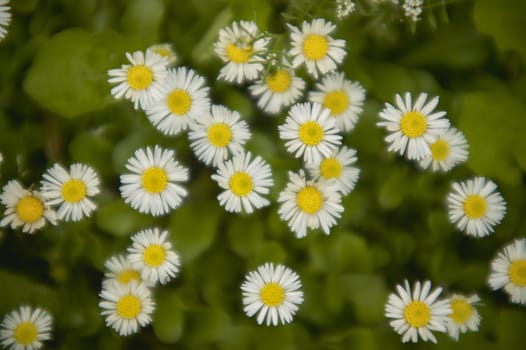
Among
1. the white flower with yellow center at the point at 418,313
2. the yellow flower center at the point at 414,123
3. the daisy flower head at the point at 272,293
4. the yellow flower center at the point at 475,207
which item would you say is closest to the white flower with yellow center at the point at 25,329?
the daisy flower head at the point at 272,293

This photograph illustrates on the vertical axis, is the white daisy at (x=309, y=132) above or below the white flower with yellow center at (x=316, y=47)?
below

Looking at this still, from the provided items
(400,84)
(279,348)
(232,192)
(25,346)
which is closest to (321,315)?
(279,348)

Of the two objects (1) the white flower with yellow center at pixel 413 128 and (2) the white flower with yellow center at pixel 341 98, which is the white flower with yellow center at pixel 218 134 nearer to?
(2) the white flower with yellow center at pixel 341 98

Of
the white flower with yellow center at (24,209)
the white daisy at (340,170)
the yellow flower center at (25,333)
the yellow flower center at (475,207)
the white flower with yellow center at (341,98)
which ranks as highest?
the white flower with yellow center at (341,98)

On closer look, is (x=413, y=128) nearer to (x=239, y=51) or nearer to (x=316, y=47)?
(x=316, y=47)

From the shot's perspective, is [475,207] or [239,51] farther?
[475,207]

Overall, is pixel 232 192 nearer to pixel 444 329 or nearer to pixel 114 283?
pixel 114 283

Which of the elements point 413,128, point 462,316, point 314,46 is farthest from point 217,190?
point 462,316

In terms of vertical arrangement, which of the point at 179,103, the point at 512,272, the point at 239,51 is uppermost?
the point at 239,51

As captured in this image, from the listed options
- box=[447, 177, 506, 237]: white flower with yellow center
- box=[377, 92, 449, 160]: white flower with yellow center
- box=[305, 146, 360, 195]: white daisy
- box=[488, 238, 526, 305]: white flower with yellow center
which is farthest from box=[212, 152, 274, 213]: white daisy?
box=[488, 238, 526, 305]: white flower with yellow center
